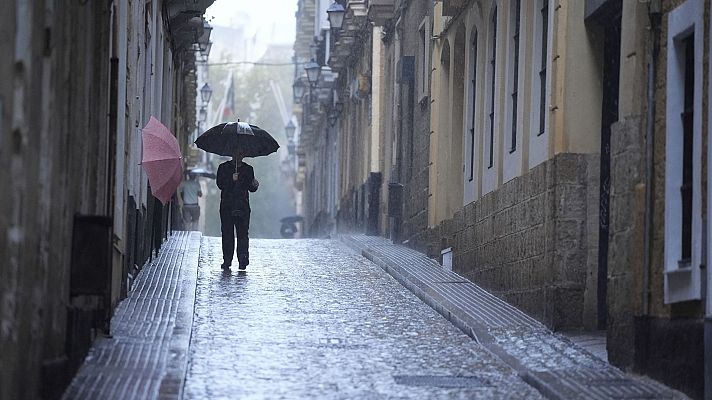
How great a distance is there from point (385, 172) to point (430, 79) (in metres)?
6.25

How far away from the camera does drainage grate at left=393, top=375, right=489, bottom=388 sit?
37.5ft

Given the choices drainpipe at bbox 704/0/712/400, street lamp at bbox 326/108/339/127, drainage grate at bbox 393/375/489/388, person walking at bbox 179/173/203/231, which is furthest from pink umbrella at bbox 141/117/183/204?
person walking at bbox 179/173/203/231

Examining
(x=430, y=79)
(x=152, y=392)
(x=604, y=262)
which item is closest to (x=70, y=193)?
(x=152, y=392)

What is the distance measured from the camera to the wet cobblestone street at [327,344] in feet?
36.5

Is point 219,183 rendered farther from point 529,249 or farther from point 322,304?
point 529,249

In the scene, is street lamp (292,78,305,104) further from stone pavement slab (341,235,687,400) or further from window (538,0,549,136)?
window (538,0,549,136)

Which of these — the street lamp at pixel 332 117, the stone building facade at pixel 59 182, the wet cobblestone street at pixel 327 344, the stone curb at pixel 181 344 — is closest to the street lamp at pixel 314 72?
the street lamp at pixel 332 117

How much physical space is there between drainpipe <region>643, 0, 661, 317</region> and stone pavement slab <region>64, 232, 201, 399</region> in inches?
138

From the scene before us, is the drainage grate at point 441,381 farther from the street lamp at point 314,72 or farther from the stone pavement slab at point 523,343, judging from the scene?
the street lamp at point 314,72

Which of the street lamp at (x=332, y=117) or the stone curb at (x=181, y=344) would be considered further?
the street lamp at (x=332, y=117)

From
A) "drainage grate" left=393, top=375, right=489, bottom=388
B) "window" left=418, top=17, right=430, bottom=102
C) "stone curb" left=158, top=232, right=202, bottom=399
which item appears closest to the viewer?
"stone curb" left=158, top=232, right=202, bottom=399

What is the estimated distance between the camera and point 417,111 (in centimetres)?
2581

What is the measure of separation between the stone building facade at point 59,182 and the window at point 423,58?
29.5ft

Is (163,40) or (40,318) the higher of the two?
(163,40)
